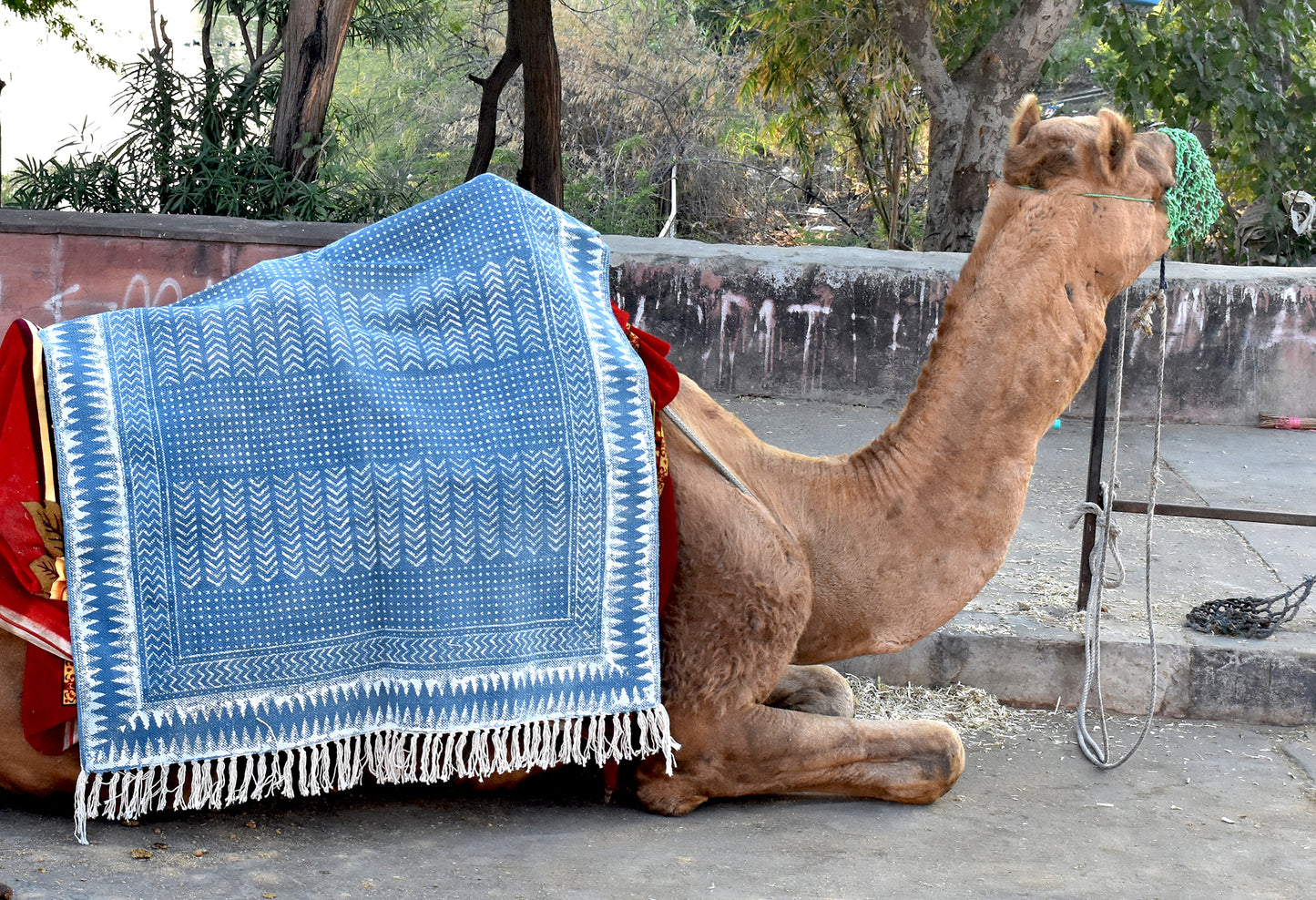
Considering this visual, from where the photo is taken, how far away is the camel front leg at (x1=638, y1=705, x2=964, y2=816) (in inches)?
116

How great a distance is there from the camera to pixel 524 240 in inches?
118

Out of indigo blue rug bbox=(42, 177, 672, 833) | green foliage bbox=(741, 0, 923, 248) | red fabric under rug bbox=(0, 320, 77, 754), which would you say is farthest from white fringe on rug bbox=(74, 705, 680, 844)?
green foliage bbox=(741, 0, 923, 248)

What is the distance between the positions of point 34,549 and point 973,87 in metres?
9.06

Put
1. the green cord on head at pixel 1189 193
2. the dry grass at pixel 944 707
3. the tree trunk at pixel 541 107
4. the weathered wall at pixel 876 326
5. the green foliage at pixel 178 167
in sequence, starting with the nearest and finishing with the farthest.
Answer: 1. the green cord on head at pixel 1189 193
2. the dry grass at pixel 944 707
3. the weathered wall at pixel 876 326
4. the green foliage at pixel 178 167
5. the tree trunk at pixel 541 107

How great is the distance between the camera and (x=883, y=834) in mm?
2961

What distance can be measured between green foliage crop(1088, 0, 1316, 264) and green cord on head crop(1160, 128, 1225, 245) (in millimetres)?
8134

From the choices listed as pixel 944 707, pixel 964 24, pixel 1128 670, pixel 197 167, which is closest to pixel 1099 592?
pixel 1128 670

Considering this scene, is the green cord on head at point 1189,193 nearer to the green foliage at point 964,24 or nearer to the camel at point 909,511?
the camel at point 909,511

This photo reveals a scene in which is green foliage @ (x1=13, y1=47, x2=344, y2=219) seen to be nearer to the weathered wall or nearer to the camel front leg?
the weathered wall

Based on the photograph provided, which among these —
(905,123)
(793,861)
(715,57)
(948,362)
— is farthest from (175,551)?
(715,57)

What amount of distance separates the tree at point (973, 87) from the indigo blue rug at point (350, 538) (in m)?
7.15

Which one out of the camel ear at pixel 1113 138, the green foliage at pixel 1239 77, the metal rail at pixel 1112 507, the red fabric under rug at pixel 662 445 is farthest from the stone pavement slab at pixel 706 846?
the green foliage at pixel 1239 77

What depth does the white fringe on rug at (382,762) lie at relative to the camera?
2611mm

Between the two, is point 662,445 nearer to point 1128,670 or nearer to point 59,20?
point 1128,670
